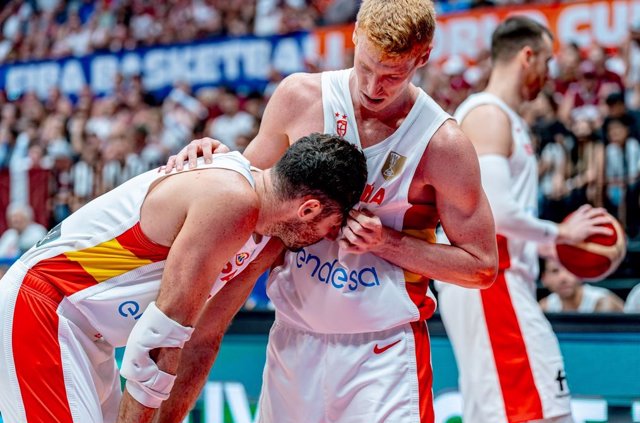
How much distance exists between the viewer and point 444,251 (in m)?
2.95

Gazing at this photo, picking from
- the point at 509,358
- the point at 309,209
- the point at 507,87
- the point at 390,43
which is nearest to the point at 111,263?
the point at 309,209

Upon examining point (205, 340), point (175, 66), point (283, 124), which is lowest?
point (205, 340)

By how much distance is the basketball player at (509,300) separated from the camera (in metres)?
3.85

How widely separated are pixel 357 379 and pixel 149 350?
2.45ft

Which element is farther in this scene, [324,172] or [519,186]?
[519,186]

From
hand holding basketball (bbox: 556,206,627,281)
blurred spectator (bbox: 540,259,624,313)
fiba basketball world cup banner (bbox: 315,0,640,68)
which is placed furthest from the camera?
fiba basketball world cup banner (bbox: 315,0,640,68)

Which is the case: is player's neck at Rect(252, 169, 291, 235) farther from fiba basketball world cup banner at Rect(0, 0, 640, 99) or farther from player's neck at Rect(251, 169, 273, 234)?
fiba basketball world cup banner at Rect(0, 0, 640, 99)

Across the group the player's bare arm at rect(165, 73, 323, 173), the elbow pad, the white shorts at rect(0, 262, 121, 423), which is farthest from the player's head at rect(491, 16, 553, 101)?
the white shorts at rect(0, 262, 121, 423)

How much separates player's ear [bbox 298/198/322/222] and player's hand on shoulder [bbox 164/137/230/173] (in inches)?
14.5

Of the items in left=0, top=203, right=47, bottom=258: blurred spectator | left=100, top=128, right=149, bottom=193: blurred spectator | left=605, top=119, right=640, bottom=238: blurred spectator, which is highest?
left=605, top=119, right=640, bottom=238: blurred spectator

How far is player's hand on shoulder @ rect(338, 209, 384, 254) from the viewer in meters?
2.75

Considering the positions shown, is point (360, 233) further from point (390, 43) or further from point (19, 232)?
point (19, 232)

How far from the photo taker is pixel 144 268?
2787 millimetres

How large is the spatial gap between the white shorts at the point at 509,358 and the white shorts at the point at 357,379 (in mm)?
979
